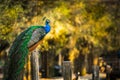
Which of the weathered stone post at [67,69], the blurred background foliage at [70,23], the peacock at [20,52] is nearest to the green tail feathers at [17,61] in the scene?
the peacock at [20,52]

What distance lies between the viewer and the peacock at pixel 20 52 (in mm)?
12461

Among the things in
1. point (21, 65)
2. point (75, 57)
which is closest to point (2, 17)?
point (21, 65)

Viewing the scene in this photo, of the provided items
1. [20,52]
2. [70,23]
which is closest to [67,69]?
[20,52]

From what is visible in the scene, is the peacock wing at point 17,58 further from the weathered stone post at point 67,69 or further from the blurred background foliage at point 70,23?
the blurred background foliage at point 70,23

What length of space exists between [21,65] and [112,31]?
78.0 feet

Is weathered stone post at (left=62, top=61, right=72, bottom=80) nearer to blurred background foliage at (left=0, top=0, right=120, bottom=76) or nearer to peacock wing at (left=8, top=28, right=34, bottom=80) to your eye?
peacock wing at (left=8, top=28, right=34, bottom=80)

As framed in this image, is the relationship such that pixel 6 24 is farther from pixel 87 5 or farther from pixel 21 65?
pixel 87 5

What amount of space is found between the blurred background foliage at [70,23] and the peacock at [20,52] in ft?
19.1

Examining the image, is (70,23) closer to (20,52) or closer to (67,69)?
(67,69)

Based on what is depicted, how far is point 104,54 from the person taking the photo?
4216cm

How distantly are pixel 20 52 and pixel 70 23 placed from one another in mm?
16581

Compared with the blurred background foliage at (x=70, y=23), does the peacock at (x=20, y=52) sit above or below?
below

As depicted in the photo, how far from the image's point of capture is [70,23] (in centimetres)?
2902

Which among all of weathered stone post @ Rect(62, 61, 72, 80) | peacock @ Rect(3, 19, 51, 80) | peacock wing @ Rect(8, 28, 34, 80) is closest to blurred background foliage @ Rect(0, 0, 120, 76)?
peacock @ Rect(3, 19, 51, 80)
